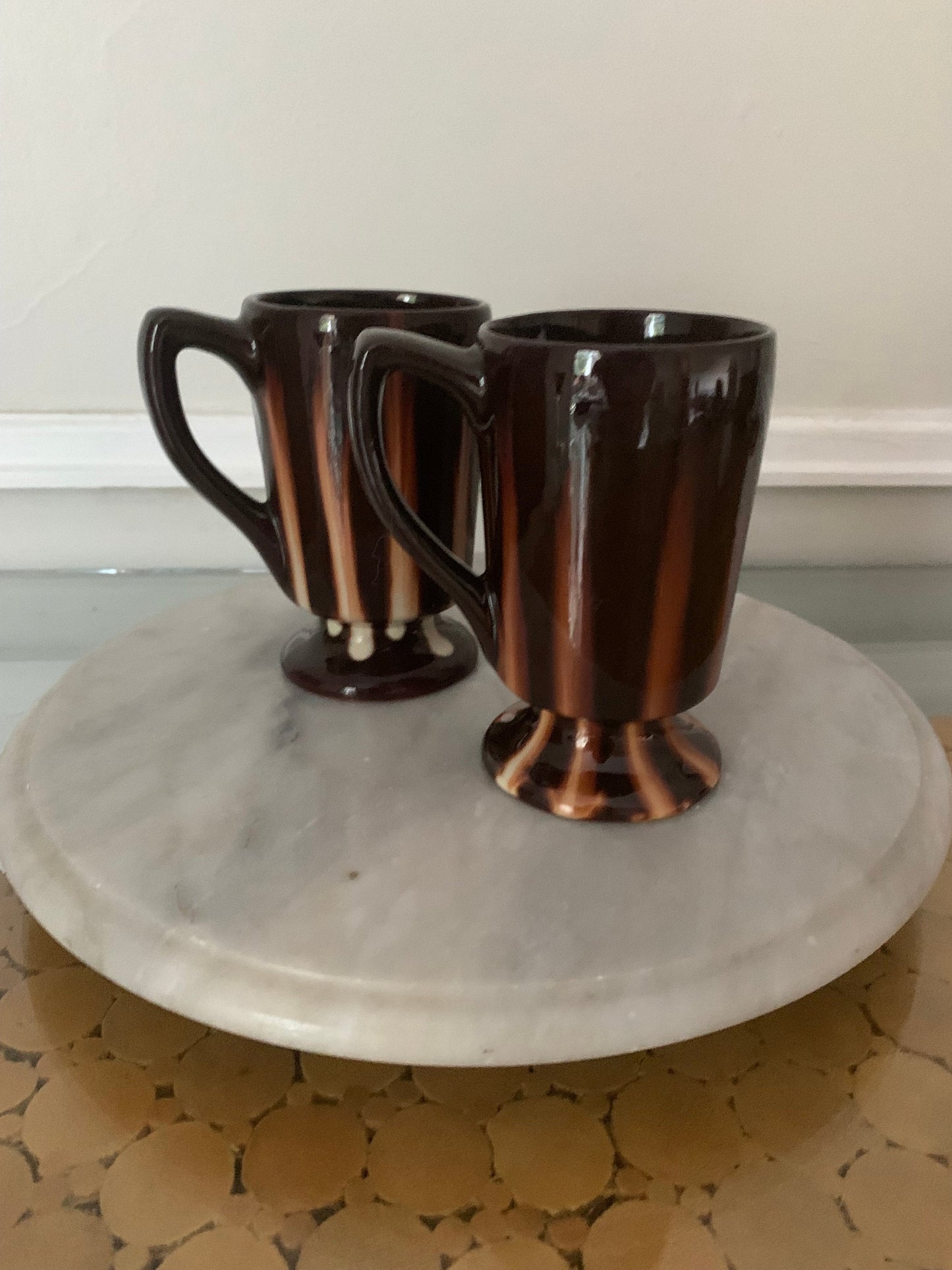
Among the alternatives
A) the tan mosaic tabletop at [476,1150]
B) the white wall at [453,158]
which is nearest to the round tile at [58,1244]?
the tan mosaic tabletop at [476,1150]

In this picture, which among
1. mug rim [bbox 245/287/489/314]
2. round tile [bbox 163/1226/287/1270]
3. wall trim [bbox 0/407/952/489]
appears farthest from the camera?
wall trim [bbox 0/407/952/489]

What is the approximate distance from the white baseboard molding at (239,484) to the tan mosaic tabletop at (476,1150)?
0.34 metres

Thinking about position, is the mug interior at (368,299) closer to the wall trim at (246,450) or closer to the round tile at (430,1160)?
the wall trim at (246,450)

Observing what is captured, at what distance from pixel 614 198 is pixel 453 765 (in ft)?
1.16

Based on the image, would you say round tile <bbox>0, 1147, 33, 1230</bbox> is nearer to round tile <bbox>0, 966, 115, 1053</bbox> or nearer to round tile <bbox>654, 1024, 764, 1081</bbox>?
round tile <bbox>0, 966, 115, 1053</bbox>

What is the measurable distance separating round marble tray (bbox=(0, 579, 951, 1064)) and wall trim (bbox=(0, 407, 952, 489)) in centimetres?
18

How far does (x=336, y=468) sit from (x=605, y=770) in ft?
0.50

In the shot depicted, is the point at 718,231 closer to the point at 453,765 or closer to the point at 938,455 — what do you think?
the point at 938,455

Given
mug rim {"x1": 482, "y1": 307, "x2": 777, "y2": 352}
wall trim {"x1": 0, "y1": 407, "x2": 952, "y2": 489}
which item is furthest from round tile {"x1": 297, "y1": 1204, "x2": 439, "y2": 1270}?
wall trim {"x1": 0, "y1": 407, "x2": 952, "y2": 489}

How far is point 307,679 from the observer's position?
1.40ft

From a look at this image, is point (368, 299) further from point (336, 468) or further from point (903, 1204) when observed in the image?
point (903, 1204)

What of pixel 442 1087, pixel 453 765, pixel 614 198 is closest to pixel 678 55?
pixel 614 198

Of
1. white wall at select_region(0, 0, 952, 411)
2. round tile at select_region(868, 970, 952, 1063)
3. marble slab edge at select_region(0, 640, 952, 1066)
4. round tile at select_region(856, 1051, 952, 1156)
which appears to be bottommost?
round tile at select_region(868, 970, 952, 1063)

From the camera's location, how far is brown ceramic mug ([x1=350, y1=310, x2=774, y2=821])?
27 centimetres
